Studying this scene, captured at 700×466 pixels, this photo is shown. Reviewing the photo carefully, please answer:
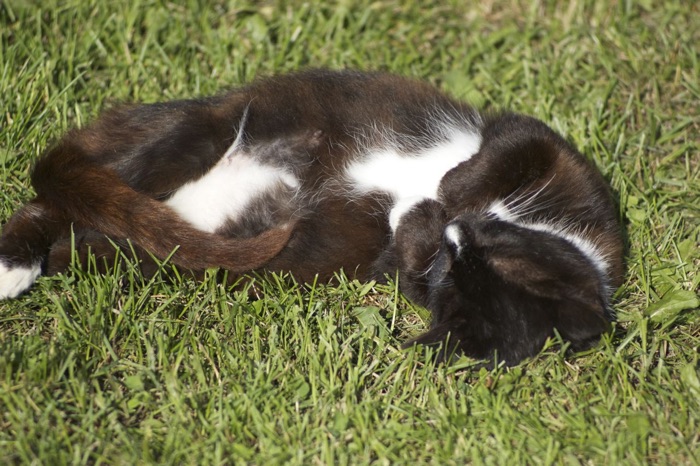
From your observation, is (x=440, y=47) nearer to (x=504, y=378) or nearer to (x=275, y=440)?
(x=504, y=378)

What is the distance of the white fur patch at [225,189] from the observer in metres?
3.08

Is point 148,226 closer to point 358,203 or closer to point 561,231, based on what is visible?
point 358,203

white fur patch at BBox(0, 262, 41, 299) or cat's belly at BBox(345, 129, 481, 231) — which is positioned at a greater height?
cat's belly at BBox(345, 129, 481, 231)

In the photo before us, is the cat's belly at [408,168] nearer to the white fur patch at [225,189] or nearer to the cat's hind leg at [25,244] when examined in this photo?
the white fur patch at [225,189]

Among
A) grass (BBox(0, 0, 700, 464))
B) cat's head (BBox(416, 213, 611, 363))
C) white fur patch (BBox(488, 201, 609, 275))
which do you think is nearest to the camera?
grass (BBox(0, 0, 700, 464))

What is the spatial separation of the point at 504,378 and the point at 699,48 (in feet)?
7.81

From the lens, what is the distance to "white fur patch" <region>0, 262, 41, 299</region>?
2.81 m

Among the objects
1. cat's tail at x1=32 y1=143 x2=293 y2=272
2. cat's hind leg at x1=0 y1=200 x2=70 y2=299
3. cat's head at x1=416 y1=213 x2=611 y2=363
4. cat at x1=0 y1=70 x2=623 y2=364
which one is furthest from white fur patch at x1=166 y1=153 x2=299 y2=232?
cat's head at x1=416 y1=213 x2=611 y2=363

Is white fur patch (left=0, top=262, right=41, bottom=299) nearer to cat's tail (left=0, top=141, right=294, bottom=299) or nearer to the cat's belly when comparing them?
cat's tail (left=0, top=141, right=294, bottom=299)

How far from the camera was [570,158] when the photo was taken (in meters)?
3.11

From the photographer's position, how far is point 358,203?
3135mm

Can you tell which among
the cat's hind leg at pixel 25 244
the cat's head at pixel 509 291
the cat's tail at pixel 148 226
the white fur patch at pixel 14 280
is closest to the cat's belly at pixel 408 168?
the cat's head at pixel 509 291

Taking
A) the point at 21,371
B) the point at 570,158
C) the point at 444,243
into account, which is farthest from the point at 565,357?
the point at 21,371

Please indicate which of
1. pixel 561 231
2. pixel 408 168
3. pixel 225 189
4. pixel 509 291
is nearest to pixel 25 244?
pixel 225 189
